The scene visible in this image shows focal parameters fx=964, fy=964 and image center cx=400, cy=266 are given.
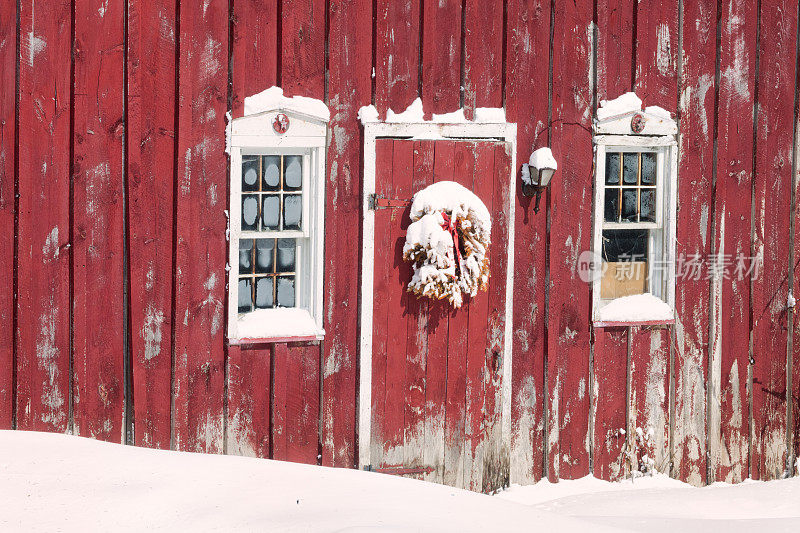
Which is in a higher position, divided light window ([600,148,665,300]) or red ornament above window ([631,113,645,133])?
red ornament above window ([631,113,645,133])

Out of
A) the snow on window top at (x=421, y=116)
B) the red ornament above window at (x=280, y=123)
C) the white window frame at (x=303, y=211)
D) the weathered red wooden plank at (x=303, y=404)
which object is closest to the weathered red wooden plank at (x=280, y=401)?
the weathered red wooden plank at (x=303, y=404)

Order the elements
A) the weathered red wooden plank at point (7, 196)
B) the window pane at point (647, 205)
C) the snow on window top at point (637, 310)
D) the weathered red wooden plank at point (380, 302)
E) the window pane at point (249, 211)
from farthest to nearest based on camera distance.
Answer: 1. the window pane at point (647, 205)
2. the snow on window top at point (637, 310)
3. the weathered red wooden plank at point (380, 302)
4. the window pane at point (249, 211)
5. the weathered red wooden plank at point (7, 196)

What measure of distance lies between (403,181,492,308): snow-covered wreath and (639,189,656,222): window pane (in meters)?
1.64

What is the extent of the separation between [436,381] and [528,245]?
1.27 metres

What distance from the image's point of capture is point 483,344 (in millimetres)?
7223

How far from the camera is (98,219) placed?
6.29 m

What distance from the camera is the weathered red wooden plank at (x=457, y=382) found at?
708 centimetres

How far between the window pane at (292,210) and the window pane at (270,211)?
0.17 ft

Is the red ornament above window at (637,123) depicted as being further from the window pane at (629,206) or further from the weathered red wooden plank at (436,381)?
the weathered red wooden plank at (436,381)

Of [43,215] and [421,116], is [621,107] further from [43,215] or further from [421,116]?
[43,215]

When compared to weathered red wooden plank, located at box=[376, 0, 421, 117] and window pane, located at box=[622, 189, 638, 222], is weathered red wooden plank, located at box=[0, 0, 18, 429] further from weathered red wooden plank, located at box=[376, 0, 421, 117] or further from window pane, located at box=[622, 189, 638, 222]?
window pane, located at box=[622, 189, 638, 222]

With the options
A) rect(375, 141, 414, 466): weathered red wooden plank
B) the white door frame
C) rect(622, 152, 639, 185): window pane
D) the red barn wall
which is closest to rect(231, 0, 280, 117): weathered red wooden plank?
the red barn wall

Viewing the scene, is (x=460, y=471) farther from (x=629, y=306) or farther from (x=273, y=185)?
(x=273, y=185)

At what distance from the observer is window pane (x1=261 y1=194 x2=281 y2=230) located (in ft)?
22.4
